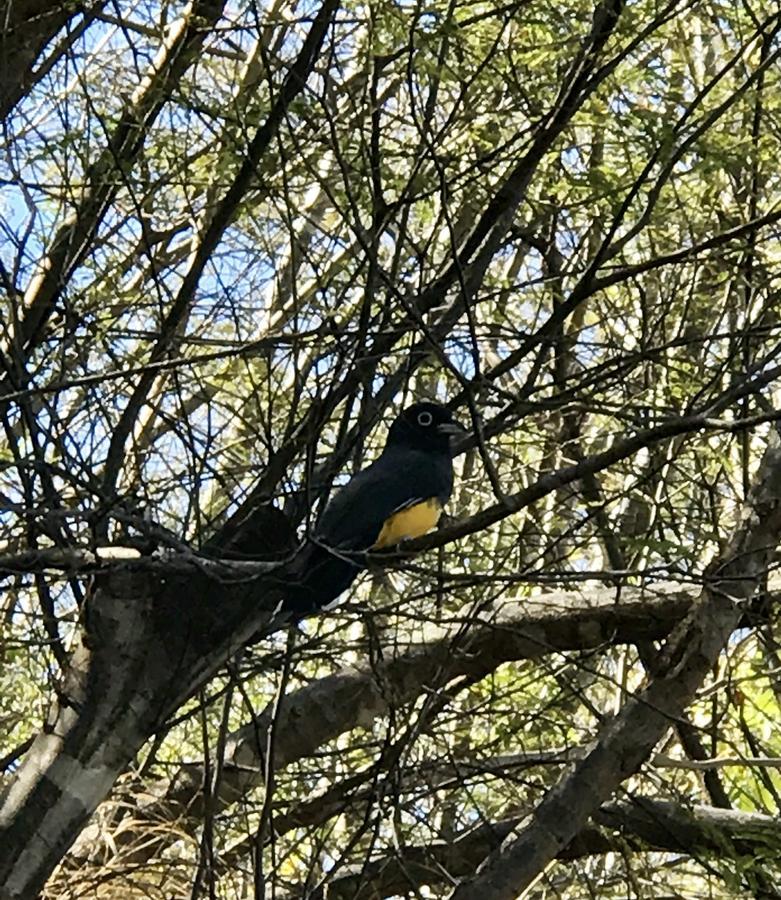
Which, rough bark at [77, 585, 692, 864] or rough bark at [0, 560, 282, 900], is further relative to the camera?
rough bark at [77, 585, 692, 864]

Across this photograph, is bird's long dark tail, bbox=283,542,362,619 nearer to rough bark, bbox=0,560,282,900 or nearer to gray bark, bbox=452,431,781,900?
rough bark, bbox=0,560,282,900

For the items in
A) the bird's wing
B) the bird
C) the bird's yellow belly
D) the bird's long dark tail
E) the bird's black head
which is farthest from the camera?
the bird's black head

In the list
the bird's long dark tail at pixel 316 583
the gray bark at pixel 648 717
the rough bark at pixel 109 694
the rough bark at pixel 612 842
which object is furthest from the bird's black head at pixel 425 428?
the rough bark at pixel 612 842

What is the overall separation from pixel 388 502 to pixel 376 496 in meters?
0.05

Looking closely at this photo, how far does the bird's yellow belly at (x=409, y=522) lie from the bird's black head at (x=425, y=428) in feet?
0.64

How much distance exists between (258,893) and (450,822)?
2517mm

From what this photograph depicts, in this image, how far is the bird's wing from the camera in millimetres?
4395

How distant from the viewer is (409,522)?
4.63 metres

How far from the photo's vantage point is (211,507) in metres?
5.24

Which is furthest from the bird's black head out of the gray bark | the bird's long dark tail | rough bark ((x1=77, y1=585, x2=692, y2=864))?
the gray bark

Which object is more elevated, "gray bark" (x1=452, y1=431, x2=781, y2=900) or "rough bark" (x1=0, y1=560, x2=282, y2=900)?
"gray bark" (x1=452, y1=431, x2=781, y2=900)

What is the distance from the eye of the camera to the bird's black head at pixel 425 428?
4.79 meters

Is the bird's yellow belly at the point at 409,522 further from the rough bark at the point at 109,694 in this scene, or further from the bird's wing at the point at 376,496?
the rough bark at the point at 109,694

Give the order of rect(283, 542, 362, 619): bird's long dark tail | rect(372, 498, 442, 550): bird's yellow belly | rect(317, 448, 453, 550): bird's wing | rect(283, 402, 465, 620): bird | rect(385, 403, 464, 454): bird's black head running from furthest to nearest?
rect(385, 403, 464, 454): bird's black head, rect(372, 498, 442, 550): bird's yellow belly, rect(317, 448, 453, 550): bird's wing, rect(283, 402, 465, 620): bird, rect(283, 542, 362, 619): bird's long dark tail
